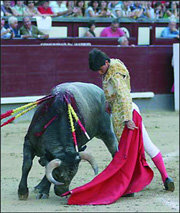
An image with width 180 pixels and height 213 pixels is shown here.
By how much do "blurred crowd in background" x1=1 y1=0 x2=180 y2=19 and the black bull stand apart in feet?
15.1

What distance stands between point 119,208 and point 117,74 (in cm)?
111

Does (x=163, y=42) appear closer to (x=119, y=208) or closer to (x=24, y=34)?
(x=24, y=34)

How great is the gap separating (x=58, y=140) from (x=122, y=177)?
66 cm

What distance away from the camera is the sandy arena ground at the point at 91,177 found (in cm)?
511

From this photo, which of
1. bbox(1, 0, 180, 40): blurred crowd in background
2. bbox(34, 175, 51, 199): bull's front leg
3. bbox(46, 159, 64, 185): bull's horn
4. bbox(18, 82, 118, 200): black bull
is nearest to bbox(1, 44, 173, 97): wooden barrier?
bbox(1, 0, 180, 40): blurred crowd in background

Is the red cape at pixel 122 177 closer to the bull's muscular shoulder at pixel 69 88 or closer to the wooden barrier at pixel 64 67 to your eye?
the bull's muscular shoulder at pixel 69 88

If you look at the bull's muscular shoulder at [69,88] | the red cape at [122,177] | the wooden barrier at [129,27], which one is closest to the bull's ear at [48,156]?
the red cape at [122,177]

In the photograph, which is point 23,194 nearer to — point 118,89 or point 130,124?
point 130,124

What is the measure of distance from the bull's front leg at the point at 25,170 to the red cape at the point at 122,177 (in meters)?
0.40

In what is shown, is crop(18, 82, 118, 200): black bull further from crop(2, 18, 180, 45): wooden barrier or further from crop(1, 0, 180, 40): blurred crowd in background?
crop(2, 18, 180, 45): wooden barrier

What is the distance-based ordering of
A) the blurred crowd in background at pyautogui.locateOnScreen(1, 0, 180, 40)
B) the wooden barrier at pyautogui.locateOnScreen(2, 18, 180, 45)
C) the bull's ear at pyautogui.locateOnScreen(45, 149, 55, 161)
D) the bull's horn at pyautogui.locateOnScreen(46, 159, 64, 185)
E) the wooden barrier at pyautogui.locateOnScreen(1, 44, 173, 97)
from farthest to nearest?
1. the wooden barrier at pyautogui.locateOnScreen(2, 18, 180, 45)
2. the wooden barrier at pyautogui.locateOnScreen(1, 44, 173, 97)
3. the blurred crowd in background at pyautogui.locateOnScreen(1, 0, 180, 40)
4. the bull's ear at pyautogui.locateOnScreen(45, 149, 55, 161)
5. the bull's horn at pyautogui.locateOnScreen(46, 159, 64, 185)

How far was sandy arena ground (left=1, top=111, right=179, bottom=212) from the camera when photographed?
511cm

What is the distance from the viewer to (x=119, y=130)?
5562 mm

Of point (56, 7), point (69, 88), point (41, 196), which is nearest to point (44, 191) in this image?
point (41, 196)
